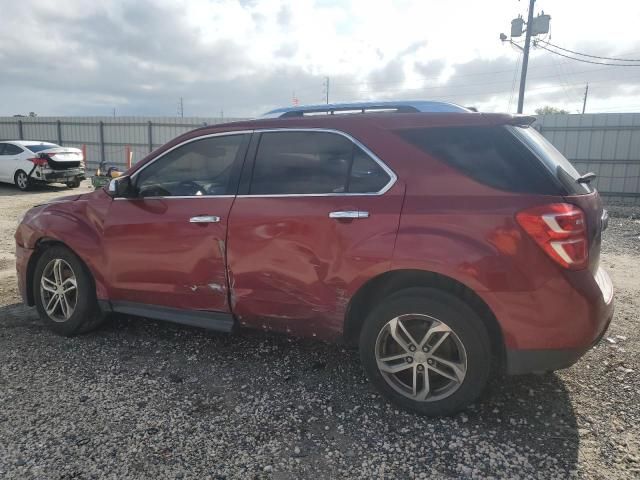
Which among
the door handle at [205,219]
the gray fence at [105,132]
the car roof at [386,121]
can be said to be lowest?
the door handle at [205,219]

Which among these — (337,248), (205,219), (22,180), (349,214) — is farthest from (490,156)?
(22,180)

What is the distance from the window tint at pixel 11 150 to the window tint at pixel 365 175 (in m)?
15.5

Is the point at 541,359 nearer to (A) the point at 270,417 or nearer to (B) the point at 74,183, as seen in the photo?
(A) the point at 270,417

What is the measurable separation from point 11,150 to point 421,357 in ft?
54.7

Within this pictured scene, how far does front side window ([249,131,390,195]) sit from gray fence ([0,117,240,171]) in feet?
59.6

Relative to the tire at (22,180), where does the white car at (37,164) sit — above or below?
above

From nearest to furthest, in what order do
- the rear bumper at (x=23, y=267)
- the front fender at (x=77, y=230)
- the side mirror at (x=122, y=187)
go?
the side mirror at (x=122, y=187), the front fender at (x=77, y=230), the rear bumper at (x=23, y=267)

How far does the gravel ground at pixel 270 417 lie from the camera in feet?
7.94

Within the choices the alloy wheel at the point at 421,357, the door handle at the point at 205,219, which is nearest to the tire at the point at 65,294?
the door handle at the point at 205,219

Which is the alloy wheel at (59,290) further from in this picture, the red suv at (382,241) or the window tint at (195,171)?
the window tint at (195,171)

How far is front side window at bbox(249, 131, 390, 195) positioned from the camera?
114 inches

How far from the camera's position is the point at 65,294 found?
3959 millimetres

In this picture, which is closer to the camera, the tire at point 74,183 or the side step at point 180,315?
the side step at point 180,315

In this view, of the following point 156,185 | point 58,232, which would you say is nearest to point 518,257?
point 156,185
